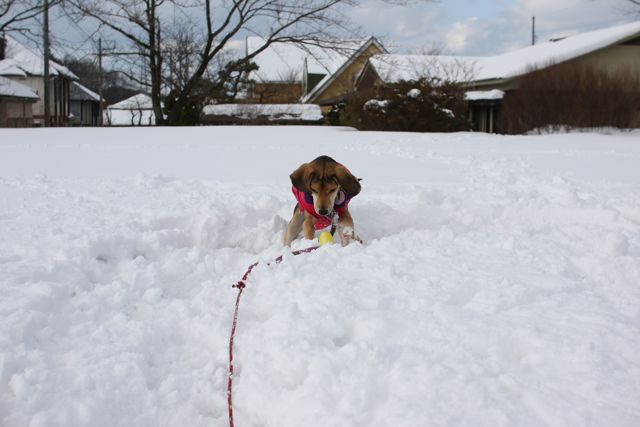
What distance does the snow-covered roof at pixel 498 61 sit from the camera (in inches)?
1021

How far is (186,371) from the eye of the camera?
2.86m

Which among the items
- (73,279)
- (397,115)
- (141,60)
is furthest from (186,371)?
(141,60)

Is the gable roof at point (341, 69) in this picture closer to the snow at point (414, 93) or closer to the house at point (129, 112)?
the snow at point (414, 93)

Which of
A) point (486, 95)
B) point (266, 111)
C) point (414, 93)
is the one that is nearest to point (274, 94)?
point (266, 111)

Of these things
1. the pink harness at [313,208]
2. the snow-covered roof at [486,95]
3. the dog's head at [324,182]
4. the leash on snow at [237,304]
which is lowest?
the leash on snow at [237,304]

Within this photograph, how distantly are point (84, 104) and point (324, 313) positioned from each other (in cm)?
6954

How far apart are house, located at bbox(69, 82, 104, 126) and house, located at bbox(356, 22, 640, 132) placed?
1518 inches

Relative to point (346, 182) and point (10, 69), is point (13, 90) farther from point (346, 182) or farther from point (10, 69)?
point (346, 182)

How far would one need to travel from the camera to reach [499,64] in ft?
101

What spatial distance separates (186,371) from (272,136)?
14.4m

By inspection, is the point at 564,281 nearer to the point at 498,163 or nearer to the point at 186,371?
the point at 186,371

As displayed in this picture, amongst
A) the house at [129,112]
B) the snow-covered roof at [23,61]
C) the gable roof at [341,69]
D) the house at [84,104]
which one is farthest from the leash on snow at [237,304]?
the house at [129,112]

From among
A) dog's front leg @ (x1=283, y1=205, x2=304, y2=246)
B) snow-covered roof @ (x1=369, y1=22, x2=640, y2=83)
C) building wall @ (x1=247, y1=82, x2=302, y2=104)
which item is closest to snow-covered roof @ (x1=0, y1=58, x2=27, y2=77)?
building wall @ (x1=247, y1=82, x2=302, y2=104)

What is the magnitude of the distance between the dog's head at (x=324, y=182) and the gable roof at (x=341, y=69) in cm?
2292
